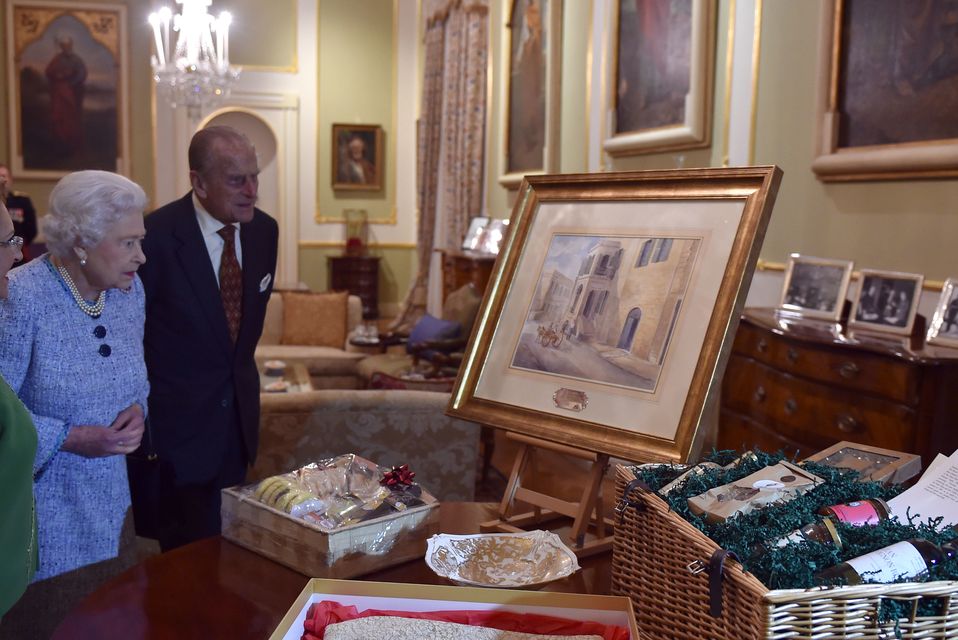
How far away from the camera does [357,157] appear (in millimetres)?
13172

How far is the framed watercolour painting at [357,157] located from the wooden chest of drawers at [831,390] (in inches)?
381

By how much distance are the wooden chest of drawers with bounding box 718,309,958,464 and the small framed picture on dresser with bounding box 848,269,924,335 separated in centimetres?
12

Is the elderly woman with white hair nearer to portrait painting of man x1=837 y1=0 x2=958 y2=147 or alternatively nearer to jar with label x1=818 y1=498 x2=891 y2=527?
jar with label x1=818 y1=498 x2=891 y2=527

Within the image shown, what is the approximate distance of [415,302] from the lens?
11555 mm

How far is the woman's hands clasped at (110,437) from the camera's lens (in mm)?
2299

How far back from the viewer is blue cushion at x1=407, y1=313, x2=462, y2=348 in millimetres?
7047

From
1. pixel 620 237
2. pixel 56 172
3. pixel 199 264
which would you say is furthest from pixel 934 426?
pixel 56 172

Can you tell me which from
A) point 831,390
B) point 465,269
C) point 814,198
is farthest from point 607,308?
point 465,269

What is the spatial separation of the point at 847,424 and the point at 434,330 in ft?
14.1

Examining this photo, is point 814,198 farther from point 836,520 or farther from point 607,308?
point 836,520

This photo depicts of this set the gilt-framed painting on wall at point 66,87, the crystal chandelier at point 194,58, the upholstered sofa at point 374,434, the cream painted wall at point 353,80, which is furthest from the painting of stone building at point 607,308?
the gilt-framed painting on wall at point 66,87

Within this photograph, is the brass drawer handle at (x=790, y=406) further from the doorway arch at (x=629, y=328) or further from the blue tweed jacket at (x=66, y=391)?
the blue tweed jacket at (x=66, y=391)

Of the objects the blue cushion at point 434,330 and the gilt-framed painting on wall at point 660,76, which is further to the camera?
the blue cushion at point 434,330

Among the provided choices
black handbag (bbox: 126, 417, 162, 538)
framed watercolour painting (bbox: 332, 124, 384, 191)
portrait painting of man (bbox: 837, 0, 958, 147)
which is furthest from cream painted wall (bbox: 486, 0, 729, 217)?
framed watercolour painting (bbox: 332, 124, 384, 191)
